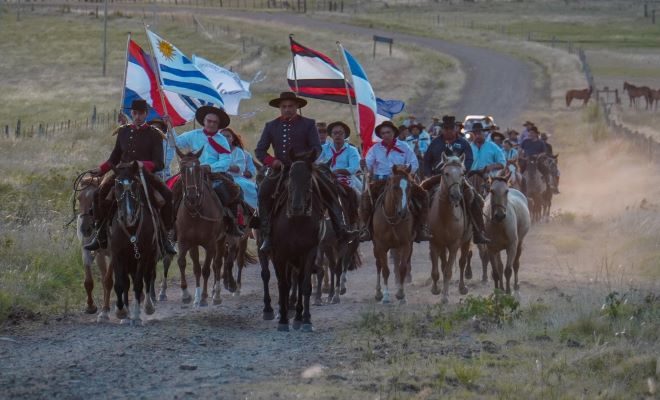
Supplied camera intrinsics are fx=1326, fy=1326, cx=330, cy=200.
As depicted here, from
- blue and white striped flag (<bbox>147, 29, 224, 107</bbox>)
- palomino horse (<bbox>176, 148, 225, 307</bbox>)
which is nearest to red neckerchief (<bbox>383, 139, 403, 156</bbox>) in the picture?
palomino horse (<bbox>176, 148, 225, 307</bbox>)

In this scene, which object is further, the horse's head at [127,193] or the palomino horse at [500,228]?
the palomino horse at [500,228]

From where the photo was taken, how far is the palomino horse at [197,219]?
1689 cm

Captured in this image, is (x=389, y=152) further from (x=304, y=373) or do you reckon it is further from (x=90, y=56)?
(x=90, y=56)

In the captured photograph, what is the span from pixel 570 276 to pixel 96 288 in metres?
7.52

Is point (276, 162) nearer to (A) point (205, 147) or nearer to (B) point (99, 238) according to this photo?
(B) point (99, 238)

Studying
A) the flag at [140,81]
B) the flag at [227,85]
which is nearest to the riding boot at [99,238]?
the flag at [140,81]

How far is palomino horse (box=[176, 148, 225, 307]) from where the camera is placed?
1689 centimetres

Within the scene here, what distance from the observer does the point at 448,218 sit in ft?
59.9

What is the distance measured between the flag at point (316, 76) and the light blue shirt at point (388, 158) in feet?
11.4

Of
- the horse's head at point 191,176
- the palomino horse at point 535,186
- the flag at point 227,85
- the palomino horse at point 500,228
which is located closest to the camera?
the horse's head at point 191,176

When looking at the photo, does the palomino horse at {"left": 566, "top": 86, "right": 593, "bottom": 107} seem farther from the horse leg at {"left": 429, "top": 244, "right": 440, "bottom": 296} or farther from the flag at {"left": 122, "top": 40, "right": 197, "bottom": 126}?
the horse leg at {"left": 429, "top": 244, "right": 440, "bottom": 296}

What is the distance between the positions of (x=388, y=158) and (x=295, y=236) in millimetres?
3967

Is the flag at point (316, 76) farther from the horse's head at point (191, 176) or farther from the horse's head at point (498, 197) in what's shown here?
the horse's head at point (191, 176)

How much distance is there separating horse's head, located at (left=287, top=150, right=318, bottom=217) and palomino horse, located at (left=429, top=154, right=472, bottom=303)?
3470 millimetres
